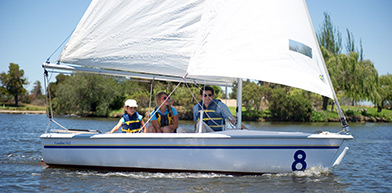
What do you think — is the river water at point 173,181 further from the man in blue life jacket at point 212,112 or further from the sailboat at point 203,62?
the man in blue life jacket at point 212,112

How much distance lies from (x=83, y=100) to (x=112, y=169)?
3624 centimetres

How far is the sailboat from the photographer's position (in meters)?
7.78

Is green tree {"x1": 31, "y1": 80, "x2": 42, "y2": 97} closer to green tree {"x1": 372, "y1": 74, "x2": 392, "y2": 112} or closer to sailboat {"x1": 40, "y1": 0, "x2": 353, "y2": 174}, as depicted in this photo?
green tree {"x1": 372, "y1": 74, "x2": 392, "y2": 112}

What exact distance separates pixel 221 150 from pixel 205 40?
228cm

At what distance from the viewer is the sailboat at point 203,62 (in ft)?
25.5

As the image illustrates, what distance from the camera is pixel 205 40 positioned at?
789cm

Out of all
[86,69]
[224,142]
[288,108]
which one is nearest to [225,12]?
[224,142]

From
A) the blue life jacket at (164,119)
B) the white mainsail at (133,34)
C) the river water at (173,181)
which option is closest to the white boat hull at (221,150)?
the river water at (173,181)

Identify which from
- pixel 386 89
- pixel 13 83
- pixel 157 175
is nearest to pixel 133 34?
pixel 157 175

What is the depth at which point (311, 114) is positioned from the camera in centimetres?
4288

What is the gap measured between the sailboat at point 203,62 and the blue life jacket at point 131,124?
766mm

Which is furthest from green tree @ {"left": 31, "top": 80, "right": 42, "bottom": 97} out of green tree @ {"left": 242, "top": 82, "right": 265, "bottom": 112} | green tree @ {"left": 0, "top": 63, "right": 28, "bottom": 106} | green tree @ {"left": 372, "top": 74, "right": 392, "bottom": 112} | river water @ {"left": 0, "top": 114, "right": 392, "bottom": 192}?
river water @ {"left": 0, "top": 114, "right": 392, "bottom": 192}

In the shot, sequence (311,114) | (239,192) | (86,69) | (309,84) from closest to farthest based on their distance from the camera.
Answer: (239,192)
(309,84)
(86,69)
(311,114)

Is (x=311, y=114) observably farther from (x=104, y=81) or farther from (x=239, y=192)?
(x=239, y=192)
